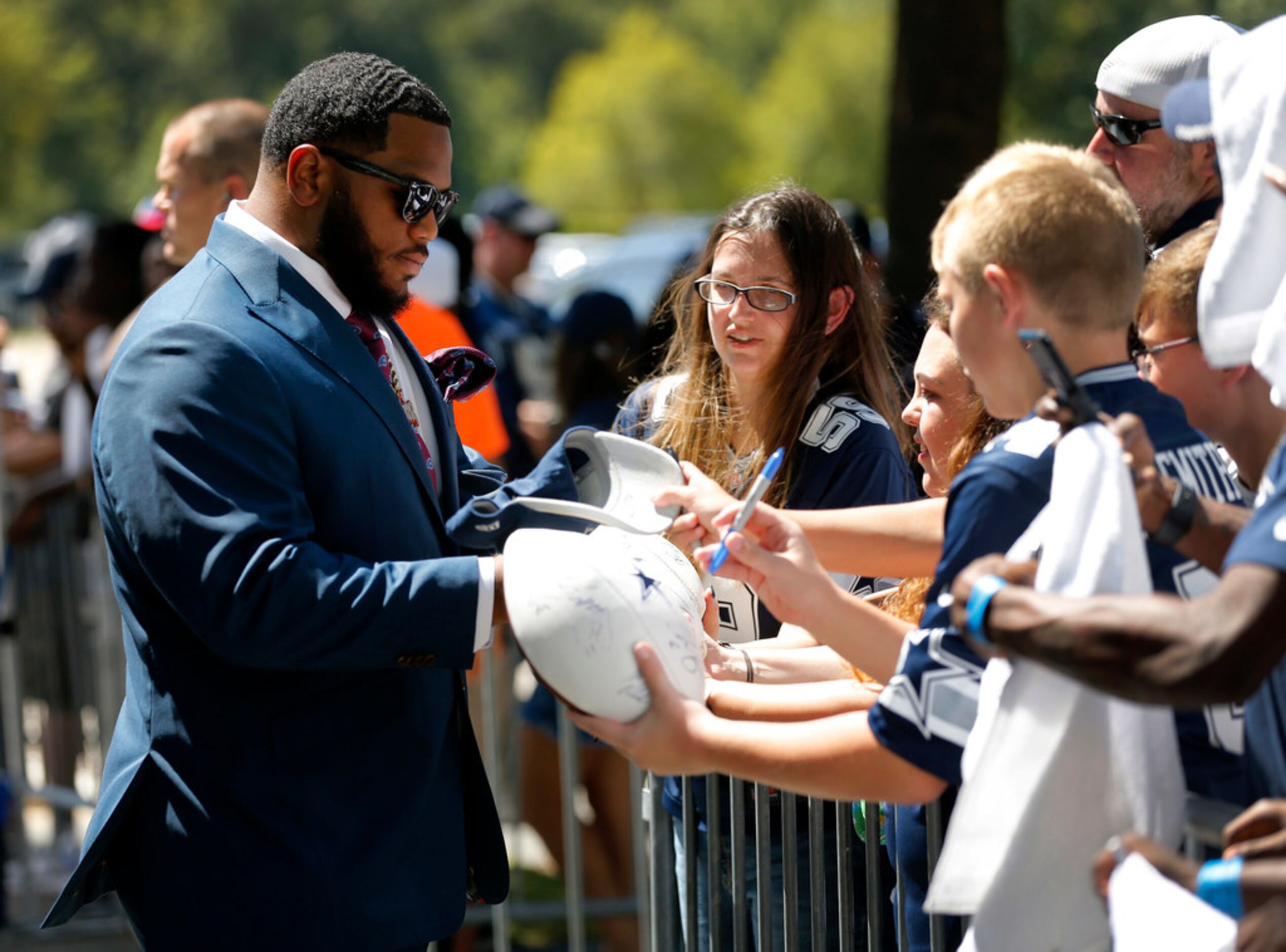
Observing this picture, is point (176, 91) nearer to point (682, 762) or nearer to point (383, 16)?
point (383, 16)

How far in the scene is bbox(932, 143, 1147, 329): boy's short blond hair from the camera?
1.97m

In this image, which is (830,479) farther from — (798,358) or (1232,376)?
(1232,376)

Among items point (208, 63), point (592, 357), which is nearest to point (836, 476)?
point (592, 357)

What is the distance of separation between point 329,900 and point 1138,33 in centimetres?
258

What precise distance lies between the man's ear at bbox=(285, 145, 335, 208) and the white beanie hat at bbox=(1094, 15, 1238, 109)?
1.80 meters

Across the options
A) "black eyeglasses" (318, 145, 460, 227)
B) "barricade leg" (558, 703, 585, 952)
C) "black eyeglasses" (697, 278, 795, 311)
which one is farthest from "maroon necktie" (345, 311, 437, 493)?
"barricade leg" (558, 703, 585, 952)

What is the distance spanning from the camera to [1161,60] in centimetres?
325

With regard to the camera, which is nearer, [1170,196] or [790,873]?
[790,873]

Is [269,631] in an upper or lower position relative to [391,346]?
lower

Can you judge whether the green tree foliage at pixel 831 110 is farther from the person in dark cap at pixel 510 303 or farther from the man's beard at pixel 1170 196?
the man's beard at pixel 1170 196

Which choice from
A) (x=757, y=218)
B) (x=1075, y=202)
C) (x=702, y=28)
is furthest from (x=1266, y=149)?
(x=702, y=28)

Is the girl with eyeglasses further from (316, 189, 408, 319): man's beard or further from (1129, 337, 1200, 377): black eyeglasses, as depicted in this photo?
(316, 189, 408, 319): man's beard

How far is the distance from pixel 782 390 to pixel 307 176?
1.19 metres

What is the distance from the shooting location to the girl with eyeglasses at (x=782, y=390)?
3.14m
